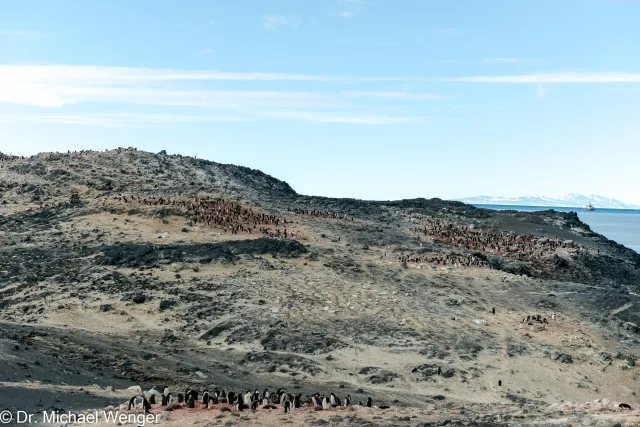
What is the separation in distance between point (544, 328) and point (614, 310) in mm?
5334

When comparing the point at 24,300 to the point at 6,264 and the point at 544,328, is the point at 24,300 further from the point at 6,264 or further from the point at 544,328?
the point at 544,328

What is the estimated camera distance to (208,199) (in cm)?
4725

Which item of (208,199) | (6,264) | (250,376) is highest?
(208,199)

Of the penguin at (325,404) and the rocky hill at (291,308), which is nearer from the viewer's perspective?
the penguin at (325,404)

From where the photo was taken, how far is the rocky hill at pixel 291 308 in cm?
2209

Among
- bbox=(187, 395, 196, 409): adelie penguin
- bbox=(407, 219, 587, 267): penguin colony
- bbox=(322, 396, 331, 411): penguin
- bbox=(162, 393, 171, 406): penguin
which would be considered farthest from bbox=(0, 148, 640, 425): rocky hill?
bbox=(322, 396, 331, 411): penguin

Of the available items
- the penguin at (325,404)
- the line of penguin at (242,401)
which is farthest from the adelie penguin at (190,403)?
the penguin at (325,404)

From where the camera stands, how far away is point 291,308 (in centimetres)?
2933

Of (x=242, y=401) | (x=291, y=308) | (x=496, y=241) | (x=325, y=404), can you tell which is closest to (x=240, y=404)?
(x=242, y=401)

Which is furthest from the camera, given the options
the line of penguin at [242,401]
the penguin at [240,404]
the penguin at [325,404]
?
the penguin at [325,404]

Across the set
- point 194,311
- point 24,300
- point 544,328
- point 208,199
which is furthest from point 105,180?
point 544,328

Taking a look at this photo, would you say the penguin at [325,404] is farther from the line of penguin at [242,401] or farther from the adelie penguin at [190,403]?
the adelie penguin at [190,403]

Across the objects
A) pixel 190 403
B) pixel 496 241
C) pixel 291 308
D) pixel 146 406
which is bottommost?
pixel 190 403

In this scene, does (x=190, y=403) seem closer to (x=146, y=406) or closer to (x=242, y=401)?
(x=146, y=406)
